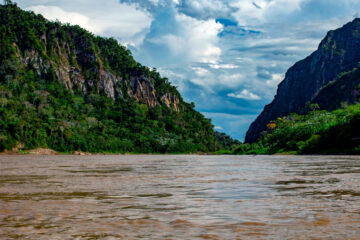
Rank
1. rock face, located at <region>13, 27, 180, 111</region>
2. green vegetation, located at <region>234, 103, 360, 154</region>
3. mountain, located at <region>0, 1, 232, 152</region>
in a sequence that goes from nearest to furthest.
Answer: green vegetation, located at <region>234, 103, 360, 154</region>
mountain, located at <region>0, 1, 232, 152</region>
rock face, located at <region>13, 27, 180, 111</region>

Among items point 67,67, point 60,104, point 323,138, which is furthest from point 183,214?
point 67,67

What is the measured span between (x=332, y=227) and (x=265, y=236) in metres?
1.10

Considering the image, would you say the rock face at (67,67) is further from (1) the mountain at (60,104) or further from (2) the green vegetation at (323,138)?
(2) the green vegetation at (323,138)

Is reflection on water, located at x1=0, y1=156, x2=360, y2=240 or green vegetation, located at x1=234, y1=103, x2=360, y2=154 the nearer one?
reflection on water, located at x1=0, y1=156, x2=360, y2=240

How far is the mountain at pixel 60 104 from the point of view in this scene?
→ 11662cm

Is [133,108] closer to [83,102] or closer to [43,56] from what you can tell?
[83,102]

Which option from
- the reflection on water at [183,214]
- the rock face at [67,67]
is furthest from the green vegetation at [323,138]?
the rock face at [67,67]

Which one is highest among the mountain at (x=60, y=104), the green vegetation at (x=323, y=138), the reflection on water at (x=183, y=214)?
the mountain at (x=60, y=104)

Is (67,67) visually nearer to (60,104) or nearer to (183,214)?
(60,104)

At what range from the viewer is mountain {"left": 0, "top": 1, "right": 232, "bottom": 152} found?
116625 millimetres

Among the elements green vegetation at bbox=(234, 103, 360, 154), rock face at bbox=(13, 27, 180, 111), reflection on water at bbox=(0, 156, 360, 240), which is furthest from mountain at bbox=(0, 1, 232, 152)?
reflection on water at bbox=(0, 156, 360, 240)

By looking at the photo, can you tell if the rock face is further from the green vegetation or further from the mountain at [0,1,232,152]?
the green vegetation

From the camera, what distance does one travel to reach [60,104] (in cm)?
15350

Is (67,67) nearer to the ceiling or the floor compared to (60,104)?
nearer to the ceiling
